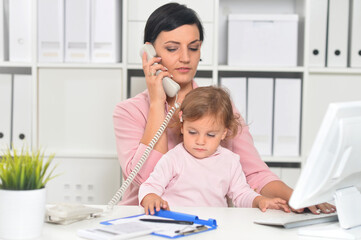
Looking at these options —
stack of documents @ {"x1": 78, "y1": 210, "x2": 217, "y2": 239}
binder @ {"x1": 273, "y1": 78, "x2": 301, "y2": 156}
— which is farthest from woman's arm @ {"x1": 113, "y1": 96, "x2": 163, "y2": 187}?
binder @ {"x1": 273, "y1": 78, "x2": 301, "y2": 156}

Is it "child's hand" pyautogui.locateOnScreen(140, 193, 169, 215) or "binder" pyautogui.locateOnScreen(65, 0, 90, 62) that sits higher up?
"binder" pyautogui.locateOnScreen(65, 0, 90, 62)

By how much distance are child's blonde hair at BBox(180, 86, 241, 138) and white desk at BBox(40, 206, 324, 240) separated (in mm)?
354

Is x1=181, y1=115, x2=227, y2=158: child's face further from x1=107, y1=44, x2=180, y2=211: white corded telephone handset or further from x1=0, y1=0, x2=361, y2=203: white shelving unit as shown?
x1=0, y1=0, x2=361, y2=203: white shelving unit

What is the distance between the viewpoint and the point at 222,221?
1.27m

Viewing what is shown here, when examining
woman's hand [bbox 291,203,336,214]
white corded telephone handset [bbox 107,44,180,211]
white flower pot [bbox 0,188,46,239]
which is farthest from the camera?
white corded telephone handset [bbox 107,44,180,211]

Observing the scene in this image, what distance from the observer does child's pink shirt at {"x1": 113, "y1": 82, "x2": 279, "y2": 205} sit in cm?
183

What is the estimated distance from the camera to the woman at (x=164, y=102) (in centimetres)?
187

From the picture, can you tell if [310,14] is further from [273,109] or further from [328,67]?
[273,109]

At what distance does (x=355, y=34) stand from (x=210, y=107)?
130 cm

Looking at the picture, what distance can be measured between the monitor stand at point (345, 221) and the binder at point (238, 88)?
140 centimetres

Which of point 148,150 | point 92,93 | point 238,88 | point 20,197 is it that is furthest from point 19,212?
point 238,88

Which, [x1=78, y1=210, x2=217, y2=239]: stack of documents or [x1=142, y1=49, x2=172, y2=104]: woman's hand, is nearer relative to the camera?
[x1=78, y1=210, x2=217, y2=239]: stack of documents

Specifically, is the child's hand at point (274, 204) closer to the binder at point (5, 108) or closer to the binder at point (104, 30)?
the binder at point (104, 30)

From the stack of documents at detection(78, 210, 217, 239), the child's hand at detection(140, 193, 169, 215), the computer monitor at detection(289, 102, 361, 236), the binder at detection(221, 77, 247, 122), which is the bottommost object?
the stack of documents at detection(78, 210, 217, 239)
